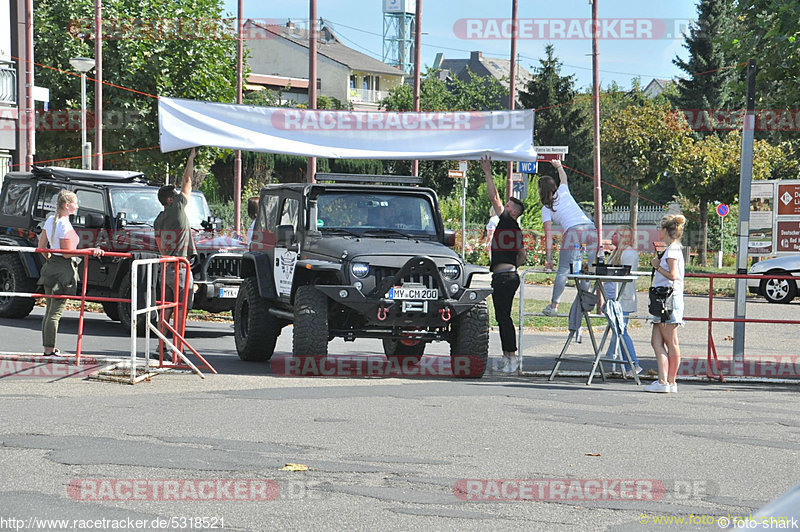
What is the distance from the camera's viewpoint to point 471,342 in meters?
12.1

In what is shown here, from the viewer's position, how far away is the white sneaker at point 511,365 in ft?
42.0

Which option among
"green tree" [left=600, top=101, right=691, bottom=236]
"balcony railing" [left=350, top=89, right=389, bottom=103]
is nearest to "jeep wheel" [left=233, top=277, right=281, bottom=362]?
"green tree" [left=600, top=101, right=691, bottom=236]

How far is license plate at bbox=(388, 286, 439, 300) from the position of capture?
11.6m

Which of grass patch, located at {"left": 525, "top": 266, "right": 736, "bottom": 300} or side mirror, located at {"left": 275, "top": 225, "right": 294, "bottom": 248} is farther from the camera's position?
grass patch, located at {"left": 525, "top": 266, "right": 736, "bottom": 300}

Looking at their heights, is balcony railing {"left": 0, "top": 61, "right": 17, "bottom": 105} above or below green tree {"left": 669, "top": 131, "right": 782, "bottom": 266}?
above

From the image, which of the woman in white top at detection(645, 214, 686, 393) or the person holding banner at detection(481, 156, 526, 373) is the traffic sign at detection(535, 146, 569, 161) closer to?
the person holding banner at detection(481, 156, 526, 373)

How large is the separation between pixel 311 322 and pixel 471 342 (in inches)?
68.5

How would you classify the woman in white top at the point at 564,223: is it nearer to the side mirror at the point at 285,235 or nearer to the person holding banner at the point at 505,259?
the person holding banner at the point at 505,259

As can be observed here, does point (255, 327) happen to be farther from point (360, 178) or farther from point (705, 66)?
point (705, 66)

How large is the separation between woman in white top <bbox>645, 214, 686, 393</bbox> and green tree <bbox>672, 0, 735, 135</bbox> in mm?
56216

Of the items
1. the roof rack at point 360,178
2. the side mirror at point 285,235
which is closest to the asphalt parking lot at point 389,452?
the side mirror at point 285,235

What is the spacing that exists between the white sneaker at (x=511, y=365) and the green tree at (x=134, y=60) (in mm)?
23456

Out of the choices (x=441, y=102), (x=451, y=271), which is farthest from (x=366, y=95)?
(x=451, y=271)

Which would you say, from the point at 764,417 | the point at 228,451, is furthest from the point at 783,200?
the point at 228,451
